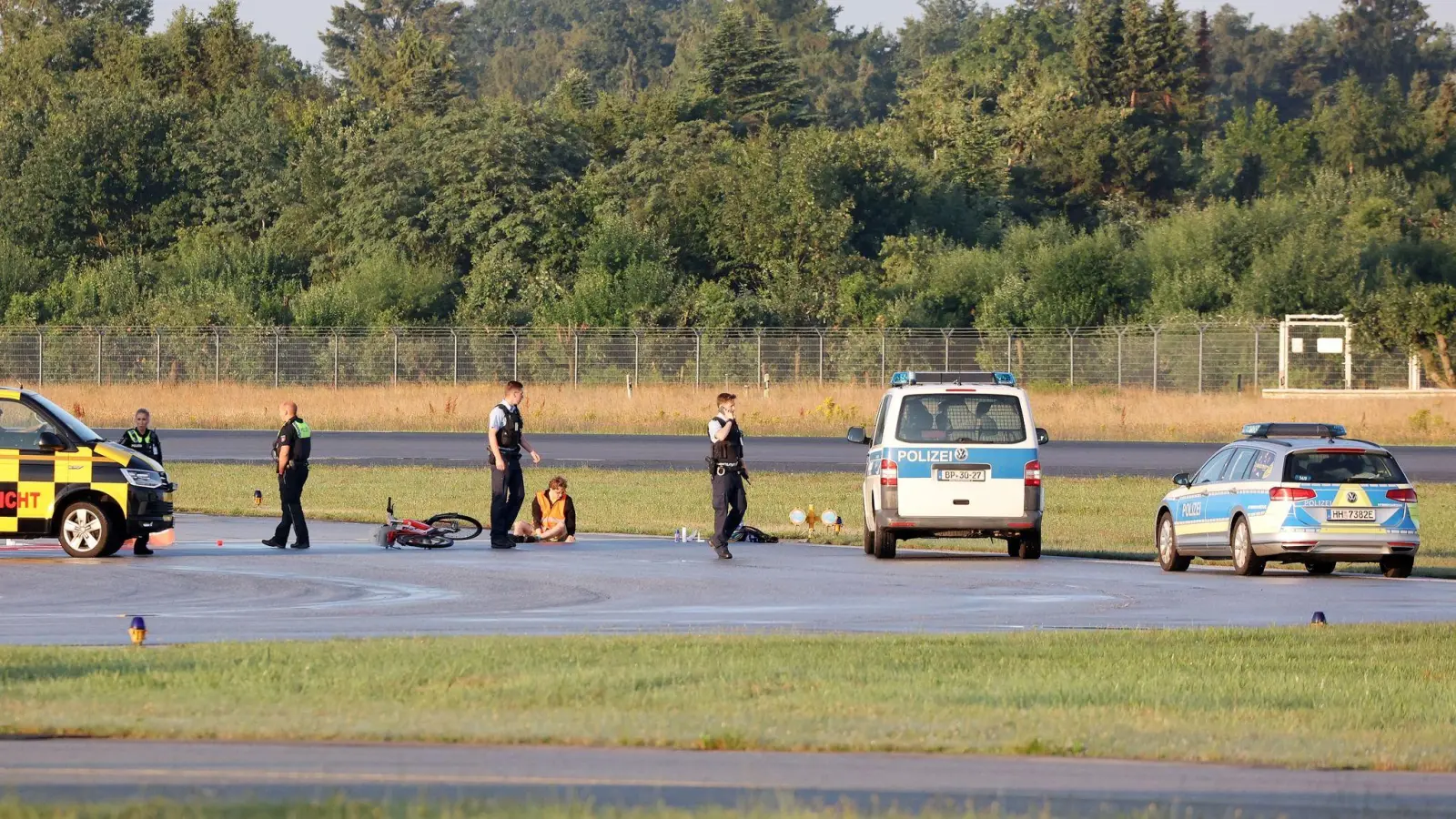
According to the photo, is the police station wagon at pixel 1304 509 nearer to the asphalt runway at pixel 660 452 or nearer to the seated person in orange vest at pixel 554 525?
the seated person in orange vest at pixel 554 525

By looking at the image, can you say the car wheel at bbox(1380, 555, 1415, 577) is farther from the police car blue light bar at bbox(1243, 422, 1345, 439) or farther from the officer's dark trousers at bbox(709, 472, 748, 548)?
the officer's dark trousers at bbox(709, 472, 748, 548)

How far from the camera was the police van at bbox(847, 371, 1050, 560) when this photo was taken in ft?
71.6

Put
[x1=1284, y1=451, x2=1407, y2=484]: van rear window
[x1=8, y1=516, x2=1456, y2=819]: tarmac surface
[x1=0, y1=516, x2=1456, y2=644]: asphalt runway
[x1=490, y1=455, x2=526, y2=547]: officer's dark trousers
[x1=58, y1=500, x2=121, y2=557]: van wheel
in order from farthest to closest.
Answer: [x1=490, y1=455, x2=526, y2=547]: officer's dark trousers, [x1=58, y1=500, x2=121, y2=557]: van wheel, [x1=1284, y1=451, x2=1407, y2=484]: van rear window, [x1=0, y1=516, x2=1456, y2=644]: asphalt runway, [x1=8, y1=516, x2=1456, y2=819]: tarmac surface

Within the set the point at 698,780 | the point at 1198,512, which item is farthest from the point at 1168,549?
the point at 698,780

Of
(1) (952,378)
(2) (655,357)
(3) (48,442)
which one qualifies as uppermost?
(2) (655,357)

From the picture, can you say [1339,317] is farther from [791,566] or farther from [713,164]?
[791,566]

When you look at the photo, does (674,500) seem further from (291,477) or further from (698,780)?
(698,780)

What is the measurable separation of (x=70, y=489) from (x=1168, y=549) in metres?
12.1

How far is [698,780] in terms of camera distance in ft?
29.5

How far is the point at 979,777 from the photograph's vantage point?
30.1 ft

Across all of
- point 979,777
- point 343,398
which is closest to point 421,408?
point 343,398

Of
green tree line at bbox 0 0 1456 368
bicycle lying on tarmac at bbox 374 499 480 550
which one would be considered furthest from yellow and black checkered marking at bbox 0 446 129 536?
green tree line at bbox 0 0 1456 368

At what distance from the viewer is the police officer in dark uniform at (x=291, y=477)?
22797 mm

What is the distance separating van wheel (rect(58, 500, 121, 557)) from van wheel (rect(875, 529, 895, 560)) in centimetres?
823
